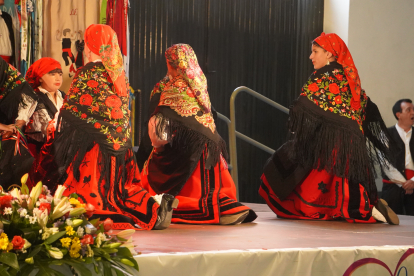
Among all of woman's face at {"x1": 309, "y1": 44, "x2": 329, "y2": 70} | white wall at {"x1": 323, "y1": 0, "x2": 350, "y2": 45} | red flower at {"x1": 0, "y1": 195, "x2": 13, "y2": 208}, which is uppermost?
white wall at {"x1": 323, "y1": 0, "x2": 350, "y2": 45}

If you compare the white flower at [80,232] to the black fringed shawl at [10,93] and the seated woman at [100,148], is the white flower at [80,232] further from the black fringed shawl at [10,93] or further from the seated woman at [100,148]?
the black fringed shawl at [10,93]

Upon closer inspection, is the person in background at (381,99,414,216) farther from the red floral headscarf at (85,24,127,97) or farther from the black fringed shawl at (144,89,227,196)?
the red floral headscarf at (85,24,127,97)

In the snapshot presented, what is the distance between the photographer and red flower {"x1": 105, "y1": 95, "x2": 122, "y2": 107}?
3.23m

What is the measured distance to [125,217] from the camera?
9.91ft

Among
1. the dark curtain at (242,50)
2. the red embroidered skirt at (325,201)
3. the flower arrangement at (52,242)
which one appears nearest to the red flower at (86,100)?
the flower arrangement at (52,242)

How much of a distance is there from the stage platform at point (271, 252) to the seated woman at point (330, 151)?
0.64m

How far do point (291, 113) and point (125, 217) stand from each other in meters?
1.65

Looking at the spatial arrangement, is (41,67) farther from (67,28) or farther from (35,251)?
(35,251)

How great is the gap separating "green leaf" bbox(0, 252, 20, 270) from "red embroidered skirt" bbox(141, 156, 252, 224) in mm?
1893

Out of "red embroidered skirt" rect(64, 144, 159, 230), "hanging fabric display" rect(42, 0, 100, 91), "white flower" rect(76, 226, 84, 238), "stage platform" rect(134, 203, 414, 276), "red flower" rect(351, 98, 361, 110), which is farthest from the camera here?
"hanging fabric display" rect(42, 0, 100, 91)

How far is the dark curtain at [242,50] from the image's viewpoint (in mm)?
6641

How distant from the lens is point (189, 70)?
12.2 ft

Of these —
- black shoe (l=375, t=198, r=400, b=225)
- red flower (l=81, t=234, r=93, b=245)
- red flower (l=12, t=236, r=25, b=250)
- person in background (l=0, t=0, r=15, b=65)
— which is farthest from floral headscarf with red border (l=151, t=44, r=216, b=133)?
red flower (l=12, t=236, r=25, b=250)

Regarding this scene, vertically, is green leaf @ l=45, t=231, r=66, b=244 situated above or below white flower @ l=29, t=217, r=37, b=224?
below
